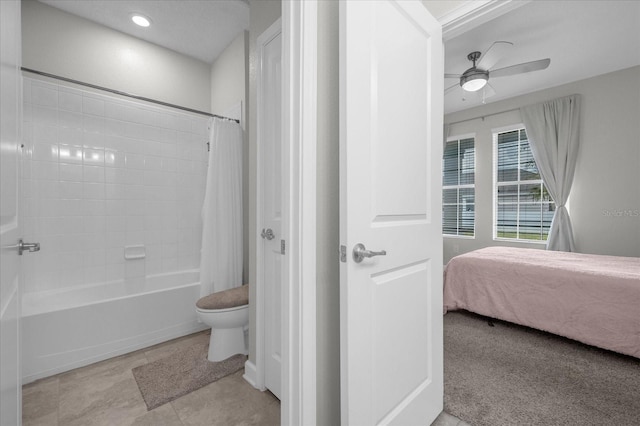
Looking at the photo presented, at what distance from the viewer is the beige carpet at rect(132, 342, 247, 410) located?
166 cm

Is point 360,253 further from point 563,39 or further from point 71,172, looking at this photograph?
point 563,39

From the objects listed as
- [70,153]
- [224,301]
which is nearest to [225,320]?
[224,301]

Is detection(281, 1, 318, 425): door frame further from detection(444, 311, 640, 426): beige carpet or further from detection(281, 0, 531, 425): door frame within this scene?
detection(444, 311, 640, 426): beige carpet

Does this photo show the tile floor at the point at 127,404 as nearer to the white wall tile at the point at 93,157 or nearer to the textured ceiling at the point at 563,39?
the white wall tile at the point at 93,157

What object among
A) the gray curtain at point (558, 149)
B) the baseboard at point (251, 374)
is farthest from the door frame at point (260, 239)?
the gray curtain at point (558, 149)

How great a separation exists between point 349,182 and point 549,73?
3940 millimetres

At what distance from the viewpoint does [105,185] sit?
2695 millimetres

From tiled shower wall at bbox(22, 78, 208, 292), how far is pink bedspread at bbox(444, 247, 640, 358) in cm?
295

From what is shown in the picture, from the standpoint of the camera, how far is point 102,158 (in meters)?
2.69

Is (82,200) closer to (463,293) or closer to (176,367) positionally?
(176,367)

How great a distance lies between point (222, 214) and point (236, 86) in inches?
51.8

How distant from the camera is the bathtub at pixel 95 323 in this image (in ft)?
5.99

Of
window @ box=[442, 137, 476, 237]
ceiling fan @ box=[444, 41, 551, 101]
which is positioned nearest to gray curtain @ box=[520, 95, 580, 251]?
window @ box=[442, 137, 476, 237]

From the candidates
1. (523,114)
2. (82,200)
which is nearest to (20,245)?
(82,200)
